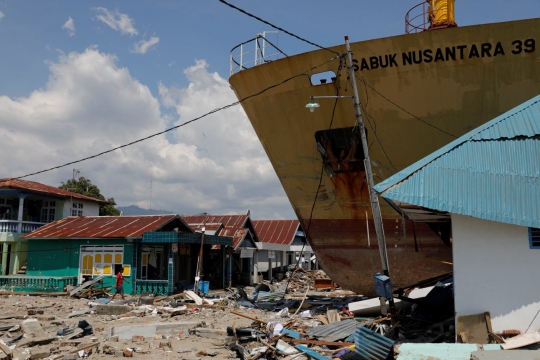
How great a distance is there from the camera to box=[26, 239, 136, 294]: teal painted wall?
2195 cm

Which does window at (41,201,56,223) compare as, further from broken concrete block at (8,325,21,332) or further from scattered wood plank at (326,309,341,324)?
scattered wood plank at (326,309,341,324)

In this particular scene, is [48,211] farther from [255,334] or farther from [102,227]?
[255,334]

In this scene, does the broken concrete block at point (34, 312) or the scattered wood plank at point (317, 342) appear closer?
the scattered wood plank at point (317, 342)

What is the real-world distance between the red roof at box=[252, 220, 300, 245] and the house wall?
28841 mm

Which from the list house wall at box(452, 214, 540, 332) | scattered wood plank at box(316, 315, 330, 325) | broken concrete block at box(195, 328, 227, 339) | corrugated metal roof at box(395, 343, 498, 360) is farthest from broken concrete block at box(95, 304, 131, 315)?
house wall at box(452, 214, 540, 332)

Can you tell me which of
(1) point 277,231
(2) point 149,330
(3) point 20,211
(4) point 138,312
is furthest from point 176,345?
(1) point 277,231

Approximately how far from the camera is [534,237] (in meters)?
8.28

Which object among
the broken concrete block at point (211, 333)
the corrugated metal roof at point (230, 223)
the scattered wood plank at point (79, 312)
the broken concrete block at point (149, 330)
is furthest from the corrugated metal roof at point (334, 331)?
the corrugated metal roof at point (230, 223)

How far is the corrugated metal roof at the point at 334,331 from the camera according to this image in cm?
1046

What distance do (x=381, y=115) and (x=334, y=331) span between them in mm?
5984

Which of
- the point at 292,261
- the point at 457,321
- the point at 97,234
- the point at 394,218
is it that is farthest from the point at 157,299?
the point at 292,261

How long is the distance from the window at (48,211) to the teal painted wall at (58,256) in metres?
4.71

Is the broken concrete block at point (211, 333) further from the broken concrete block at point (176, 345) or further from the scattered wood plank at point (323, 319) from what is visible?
the scattered wood plank at point (323, 319)

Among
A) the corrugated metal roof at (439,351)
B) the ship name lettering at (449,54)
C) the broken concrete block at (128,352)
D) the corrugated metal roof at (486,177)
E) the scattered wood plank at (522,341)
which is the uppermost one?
the ship name lettering at (449,54)
